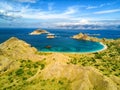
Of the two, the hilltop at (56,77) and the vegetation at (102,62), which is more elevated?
the hilltop at (56,77)

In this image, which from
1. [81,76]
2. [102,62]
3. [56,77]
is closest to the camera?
[81,76]

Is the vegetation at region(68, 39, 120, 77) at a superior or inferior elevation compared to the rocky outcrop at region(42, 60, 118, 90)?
inferior

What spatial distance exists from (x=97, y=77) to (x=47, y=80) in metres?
16.6

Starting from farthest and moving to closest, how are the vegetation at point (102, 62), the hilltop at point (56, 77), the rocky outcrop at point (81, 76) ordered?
1. the vegetation at point (102, 62)
2. the hilltop at point (56, 77)
3. the rocky outcrop at point (81, 76)

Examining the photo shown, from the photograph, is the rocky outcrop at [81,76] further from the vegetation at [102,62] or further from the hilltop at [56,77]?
the vegetation at [102,62]

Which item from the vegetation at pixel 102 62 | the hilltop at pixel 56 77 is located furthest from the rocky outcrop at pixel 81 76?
the vegetation at pixel 102 62

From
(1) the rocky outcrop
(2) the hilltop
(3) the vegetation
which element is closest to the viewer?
(1) the rocky outcrop

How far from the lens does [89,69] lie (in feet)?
171

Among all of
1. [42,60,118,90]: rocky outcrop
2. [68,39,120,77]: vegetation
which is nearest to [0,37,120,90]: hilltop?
[42,60,118,90]: rocky outcrop

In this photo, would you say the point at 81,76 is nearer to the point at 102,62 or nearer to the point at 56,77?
the point at 56,77

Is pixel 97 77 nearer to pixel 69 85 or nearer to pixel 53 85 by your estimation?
pixel 69 85

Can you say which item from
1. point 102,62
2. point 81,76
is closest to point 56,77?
point 81,76

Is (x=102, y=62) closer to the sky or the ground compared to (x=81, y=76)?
closer to the ground

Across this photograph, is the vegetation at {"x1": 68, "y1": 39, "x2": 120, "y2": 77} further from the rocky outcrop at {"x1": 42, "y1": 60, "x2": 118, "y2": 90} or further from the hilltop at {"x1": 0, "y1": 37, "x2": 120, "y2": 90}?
the rocky outcrop at {"x1": 42, "y1": 60, "x2": 118, "y2": 90}
